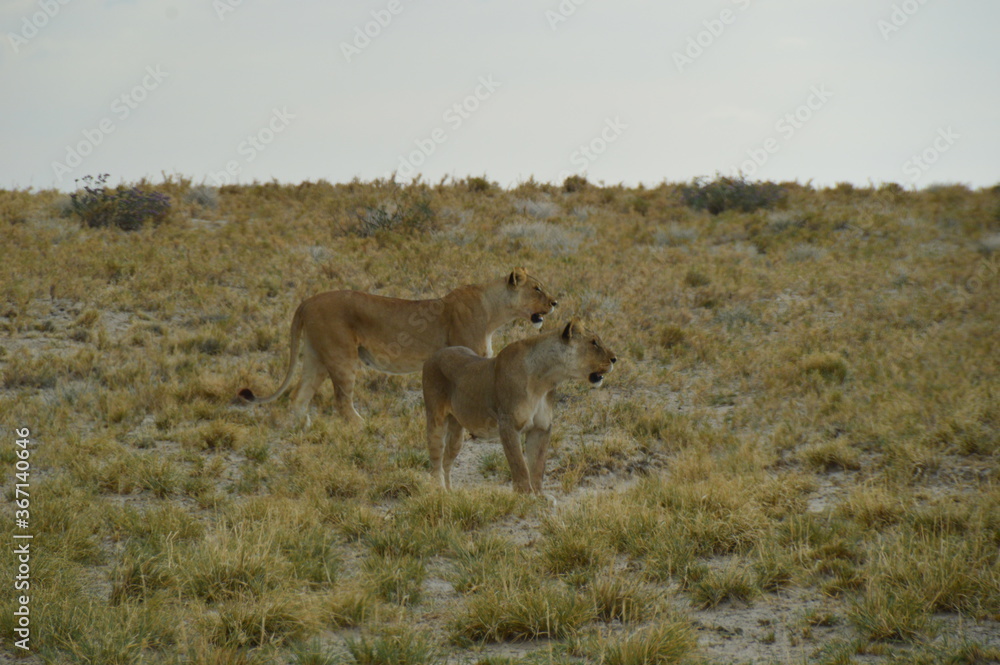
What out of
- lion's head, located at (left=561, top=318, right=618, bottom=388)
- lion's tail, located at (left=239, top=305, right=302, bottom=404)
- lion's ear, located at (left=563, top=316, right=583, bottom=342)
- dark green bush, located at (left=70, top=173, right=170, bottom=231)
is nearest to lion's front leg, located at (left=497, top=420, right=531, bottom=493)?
lion's head, located at (left=561, top=318, right=618, bottom=388)

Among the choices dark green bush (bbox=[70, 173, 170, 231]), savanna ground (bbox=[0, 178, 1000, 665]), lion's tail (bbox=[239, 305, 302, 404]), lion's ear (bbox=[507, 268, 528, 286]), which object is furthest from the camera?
dark green bush (bbox=[70, 173, 170, 231])

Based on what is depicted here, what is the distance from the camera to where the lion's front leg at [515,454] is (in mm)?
7430

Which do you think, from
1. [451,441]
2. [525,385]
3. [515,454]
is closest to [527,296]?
[451,441]

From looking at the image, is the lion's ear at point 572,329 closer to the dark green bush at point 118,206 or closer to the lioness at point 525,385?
the lioness at point 525,385

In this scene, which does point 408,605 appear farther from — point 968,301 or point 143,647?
point 968,301

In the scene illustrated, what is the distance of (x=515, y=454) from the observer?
7477mm

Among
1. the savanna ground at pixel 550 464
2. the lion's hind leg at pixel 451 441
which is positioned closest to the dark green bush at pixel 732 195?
the savanna ground at pixel 550 464

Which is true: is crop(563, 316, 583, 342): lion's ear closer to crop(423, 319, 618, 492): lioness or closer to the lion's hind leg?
crop(423, 319, 618, 492): lioness

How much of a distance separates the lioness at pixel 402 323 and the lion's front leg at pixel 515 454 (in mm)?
2972

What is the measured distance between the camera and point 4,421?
1037 cm

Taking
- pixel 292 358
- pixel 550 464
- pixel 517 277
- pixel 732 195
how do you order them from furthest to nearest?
pixel 732 195
pixel 292 358
pixel 517 277
pixel 550 464

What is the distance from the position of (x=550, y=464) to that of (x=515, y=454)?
209cm

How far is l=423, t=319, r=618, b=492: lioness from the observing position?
7457 mm

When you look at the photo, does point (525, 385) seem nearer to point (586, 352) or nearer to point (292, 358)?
point (586, 352)
